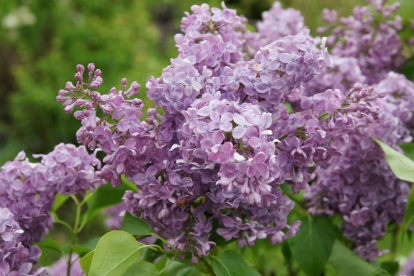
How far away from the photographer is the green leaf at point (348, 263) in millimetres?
749

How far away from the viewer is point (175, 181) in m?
0.57

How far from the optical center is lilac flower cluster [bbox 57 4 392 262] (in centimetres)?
56

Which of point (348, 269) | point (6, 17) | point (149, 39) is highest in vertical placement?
point (6, 17)

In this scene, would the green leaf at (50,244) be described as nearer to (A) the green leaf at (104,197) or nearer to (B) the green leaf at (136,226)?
(A) the green leaf at (104,197)

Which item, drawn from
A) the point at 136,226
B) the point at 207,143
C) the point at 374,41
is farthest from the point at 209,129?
the point at 374,41

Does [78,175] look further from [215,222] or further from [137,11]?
[137,11]

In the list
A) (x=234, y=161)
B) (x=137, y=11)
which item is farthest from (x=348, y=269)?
(x=137, y=11)

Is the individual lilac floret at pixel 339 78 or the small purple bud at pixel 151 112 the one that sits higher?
the individual lilac floret at pixel 339 78

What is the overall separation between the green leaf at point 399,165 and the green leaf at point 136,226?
30 centimetres

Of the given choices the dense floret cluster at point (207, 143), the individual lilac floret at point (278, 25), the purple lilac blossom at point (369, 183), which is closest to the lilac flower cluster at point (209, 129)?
the dense floret cluster at point (207, 143)

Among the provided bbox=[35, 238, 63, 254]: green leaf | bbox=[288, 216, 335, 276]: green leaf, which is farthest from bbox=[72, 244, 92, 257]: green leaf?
bbox=[288, 216, 335, 276]: green leaf

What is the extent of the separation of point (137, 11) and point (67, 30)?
0.54m

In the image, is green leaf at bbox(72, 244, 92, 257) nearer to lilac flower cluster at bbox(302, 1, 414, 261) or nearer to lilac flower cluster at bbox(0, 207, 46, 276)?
lilac flower cluster at bbox(0, 207, 46, 276)

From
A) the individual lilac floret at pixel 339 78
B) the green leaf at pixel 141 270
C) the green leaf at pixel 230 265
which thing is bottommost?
the green leaf at pixel 230 265
